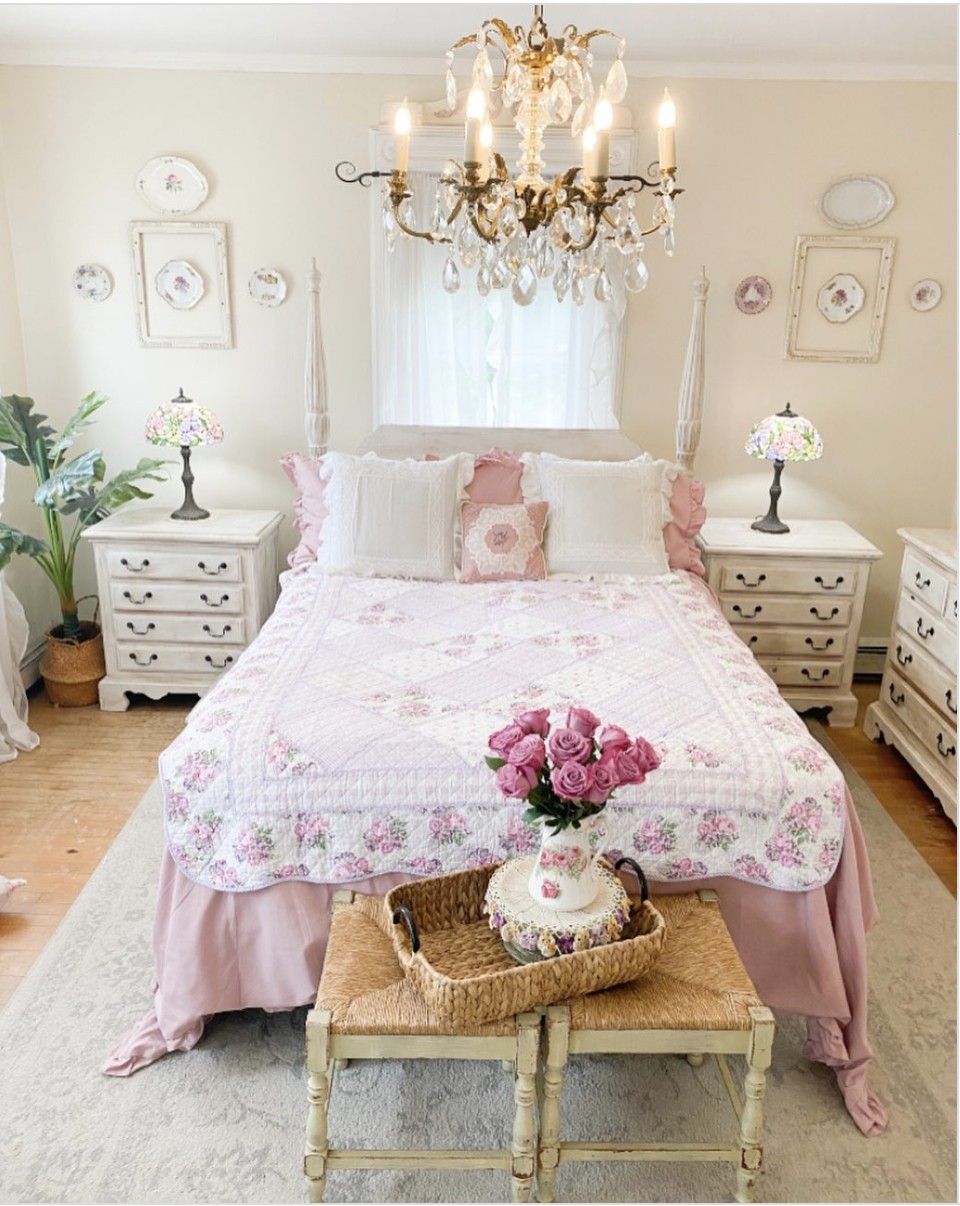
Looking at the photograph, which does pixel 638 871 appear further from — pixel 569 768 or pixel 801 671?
pixel 801 671

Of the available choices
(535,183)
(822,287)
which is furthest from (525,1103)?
(822,287)

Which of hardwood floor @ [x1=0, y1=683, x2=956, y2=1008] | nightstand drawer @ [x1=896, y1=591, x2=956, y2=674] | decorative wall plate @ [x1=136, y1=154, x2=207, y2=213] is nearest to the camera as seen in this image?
hardwood floor @ [x1=0, y1=683, x2=956, y2=1008]

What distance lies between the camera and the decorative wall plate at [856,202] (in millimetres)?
3646

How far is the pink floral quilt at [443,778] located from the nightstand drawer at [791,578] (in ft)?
3.81

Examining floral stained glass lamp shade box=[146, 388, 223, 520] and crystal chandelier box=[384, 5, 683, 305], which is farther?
floral stained glass lamp shade box=[146, 388, 223, 520]

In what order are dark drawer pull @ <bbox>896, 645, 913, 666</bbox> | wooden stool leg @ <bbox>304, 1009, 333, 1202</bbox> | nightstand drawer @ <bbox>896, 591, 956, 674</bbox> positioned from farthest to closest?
dark drawer pull @ <bbox>896, 645, 913, 666</bbox> < nightstand drawer @ <bbox>896, 591, 956, 674</bbox> < wooden stool leg @ <bbox>304, 1009, 333, 1202</bbox>

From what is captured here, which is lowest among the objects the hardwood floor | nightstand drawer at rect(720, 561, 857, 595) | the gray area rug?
the gray area rug

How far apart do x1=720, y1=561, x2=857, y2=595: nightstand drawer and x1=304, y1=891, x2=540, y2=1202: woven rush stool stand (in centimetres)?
224

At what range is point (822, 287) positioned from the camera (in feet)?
12.4

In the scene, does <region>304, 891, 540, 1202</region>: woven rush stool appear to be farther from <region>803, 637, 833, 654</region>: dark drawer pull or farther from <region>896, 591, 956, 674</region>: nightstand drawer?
<region>803, 637, 833, 654</region>: dark drawer pull

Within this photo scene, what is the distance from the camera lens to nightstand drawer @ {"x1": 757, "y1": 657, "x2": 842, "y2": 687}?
3660 millimetres

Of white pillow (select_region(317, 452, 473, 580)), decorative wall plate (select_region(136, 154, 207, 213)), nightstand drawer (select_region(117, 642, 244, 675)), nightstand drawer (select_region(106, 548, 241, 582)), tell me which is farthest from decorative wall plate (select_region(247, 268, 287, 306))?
nightstand drawer (select_region(117, 642, 244, 675))

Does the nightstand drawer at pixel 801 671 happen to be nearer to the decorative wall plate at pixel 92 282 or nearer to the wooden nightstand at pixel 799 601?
the wooden nightstand at pixel 799 601

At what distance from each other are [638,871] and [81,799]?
202 centimetres
